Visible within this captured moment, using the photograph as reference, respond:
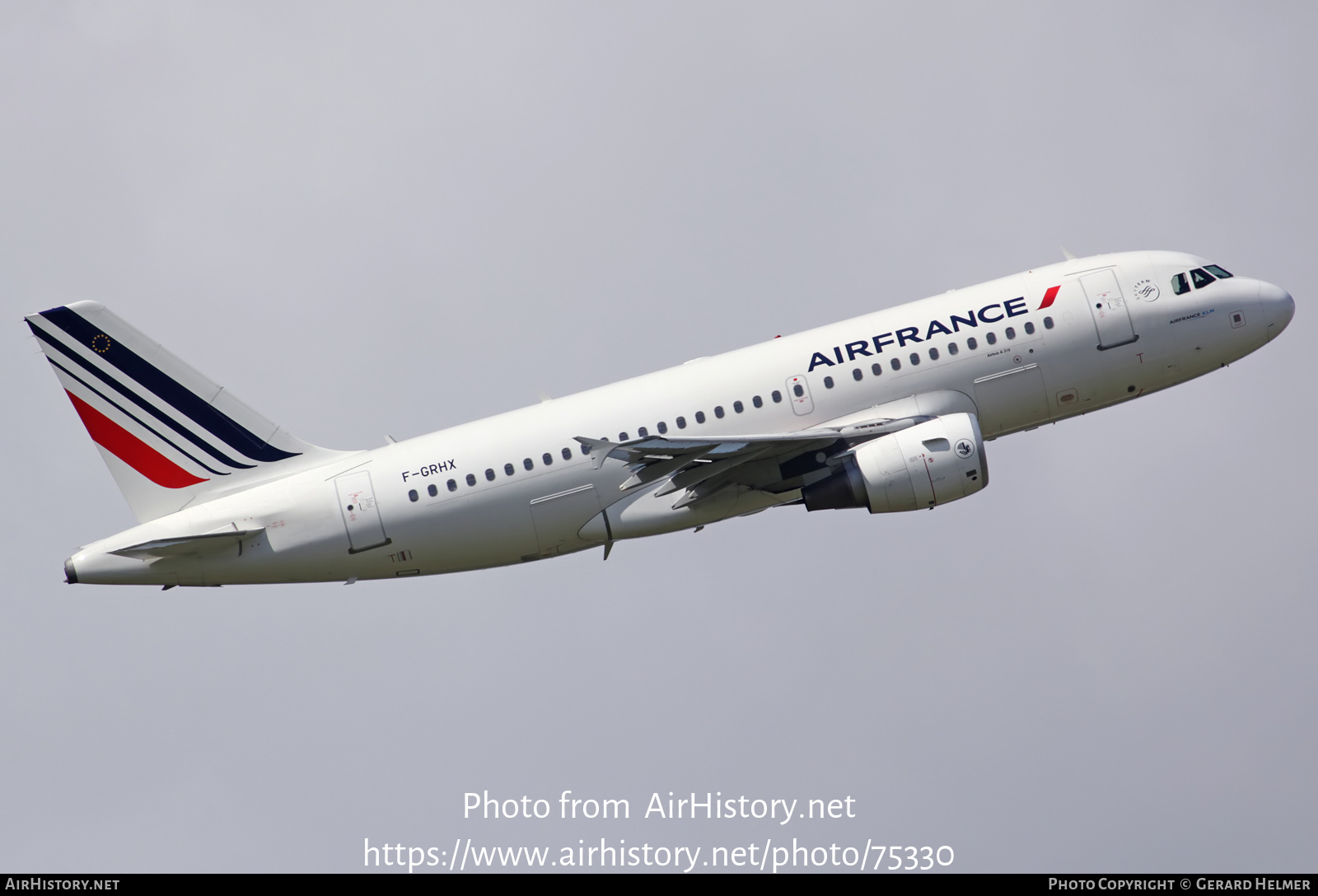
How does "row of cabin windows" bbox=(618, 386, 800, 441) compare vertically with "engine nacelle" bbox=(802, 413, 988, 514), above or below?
above

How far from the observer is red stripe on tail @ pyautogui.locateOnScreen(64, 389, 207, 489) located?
4319cm

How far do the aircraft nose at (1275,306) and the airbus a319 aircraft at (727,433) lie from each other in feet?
0.25

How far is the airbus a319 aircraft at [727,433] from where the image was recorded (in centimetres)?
4078

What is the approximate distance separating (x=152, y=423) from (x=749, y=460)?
18699 mm

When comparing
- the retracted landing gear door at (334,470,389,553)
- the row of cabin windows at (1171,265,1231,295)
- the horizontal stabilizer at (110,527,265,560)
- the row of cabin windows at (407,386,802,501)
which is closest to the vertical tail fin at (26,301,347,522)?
the horizontal stabilizer at (110,527,265,560)

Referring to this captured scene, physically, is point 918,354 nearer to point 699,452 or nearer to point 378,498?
point 699,452

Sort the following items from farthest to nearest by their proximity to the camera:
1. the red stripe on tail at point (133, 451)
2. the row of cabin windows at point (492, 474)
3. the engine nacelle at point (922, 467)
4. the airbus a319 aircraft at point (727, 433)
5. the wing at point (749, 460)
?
the red stripe on tail at point (133, 451)
the row of cabin windows at point (492, 474)
the airbus a319 aircraft at point (727, 433)
the engine nacelle at point (922, 467)
the wing at point (749, 460)

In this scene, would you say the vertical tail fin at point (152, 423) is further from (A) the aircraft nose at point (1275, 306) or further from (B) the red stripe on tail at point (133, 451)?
(A) the aircraft nose at point (1275, 306)

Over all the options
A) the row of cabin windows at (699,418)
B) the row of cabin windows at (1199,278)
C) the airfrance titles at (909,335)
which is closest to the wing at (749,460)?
the row of cabin windows at (699,418)

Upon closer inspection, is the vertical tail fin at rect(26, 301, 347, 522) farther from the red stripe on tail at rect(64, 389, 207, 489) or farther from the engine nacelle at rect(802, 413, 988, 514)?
the engine nacelle at rect(802, 413, 988, 514)

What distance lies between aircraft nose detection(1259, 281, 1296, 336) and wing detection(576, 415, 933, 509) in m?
11.3

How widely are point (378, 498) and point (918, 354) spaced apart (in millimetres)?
16522

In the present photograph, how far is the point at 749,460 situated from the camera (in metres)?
40.2

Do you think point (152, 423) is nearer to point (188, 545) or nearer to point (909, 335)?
point (188, 545)
